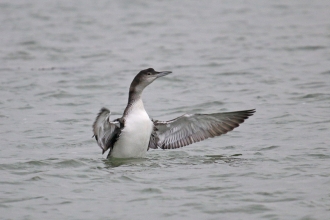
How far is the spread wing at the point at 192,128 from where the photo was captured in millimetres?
9977

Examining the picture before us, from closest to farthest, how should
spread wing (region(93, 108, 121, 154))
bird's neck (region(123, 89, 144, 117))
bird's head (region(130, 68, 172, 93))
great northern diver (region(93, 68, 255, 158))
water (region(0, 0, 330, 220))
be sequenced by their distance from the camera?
water (region(0, 0, 330, 220)), spread wing (region(93, 108, 121, 154)), great northern diver (region(93, 68, 255, 158)), bird's neck (region(123, 89, 144, 117)), bird's head (region(130, 68, 172, 93))

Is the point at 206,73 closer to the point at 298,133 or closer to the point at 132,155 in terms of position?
the point at 298,133

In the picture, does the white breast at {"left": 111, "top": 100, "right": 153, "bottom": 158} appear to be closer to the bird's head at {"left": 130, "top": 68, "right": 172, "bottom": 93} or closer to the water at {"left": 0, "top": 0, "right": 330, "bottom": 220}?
the water at {"left": 0, "top": 0, "right": 330, "bottom": 220}

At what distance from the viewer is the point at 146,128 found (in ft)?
32.0

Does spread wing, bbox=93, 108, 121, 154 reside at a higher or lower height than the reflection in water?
higher

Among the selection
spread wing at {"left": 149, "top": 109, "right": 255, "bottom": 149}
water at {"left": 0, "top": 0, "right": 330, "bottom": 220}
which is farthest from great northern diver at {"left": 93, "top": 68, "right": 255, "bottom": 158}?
water at {"left": 0, "top": 0, "right": 330, "bottom": 220}

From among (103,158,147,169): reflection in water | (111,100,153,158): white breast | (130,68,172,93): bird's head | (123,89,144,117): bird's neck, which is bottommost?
(103,158,147,169): reflection in water

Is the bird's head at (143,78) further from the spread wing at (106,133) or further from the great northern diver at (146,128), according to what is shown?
the spread wing at (106,133)

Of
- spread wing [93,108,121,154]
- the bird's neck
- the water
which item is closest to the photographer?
the water

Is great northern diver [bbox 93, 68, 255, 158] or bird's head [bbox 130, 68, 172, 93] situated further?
bird's head [bbox 130, 68, 172, 93]

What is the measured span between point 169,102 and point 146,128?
13.9ft

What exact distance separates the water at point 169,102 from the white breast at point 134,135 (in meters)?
0.16

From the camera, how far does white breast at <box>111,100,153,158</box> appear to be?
9711mm

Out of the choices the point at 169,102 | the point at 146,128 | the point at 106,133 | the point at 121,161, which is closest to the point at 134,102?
the point at 146,128
